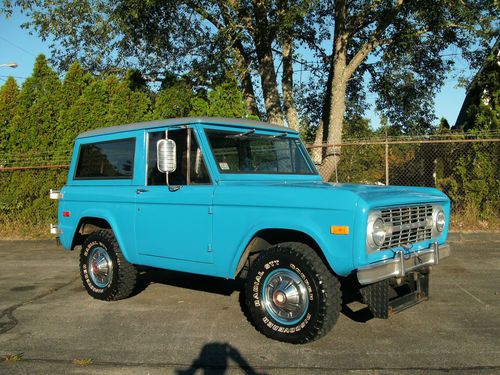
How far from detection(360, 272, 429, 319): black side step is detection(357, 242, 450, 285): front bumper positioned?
154 mm

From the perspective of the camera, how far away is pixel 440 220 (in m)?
5.02

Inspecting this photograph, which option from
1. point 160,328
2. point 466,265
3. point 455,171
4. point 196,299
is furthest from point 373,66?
point 160,328

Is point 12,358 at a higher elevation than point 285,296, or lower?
lower

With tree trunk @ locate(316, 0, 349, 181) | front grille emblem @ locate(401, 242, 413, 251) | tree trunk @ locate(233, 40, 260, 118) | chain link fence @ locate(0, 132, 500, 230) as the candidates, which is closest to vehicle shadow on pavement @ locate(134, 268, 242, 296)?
front grille emblem @ locate(401, 242, 413, 251)

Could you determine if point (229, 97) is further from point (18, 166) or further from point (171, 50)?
point (18, 166)

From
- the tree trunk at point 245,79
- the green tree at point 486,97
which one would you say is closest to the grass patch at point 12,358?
the tree trunk at point 245,79

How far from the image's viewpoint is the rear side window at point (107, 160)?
5.83 meters

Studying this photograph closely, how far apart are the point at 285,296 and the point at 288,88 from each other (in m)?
9.72

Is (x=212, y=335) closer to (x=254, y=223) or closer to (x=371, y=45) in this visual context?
(x=254, y=223)

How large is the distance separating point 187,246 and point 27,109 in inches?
373

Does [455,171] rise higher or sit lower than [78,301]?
higher

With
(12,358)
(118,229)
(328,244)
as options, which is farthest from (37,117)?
(328,244)

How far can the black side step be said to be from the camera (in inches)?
165

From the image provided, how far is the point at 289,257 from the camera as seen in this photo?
4.35 meters
